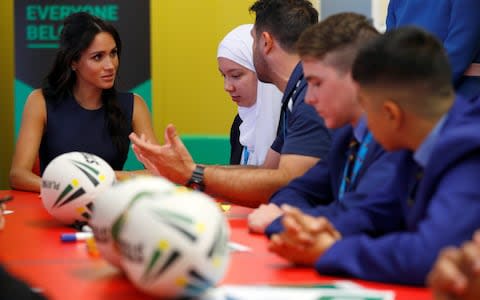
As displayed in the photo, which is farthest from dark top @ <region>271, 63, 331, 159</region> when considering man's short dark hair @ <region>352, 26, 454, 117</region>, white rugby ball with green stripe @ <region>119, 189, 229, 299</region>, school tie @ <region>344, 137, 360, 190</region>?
white rugby ball with green stripe @ <region>119, 189, 229, 299</region>

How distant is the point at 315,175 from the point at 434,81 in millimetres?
866

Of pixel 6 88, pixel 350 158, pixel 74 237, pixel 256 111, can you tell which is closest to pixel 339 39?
pixel 350 158

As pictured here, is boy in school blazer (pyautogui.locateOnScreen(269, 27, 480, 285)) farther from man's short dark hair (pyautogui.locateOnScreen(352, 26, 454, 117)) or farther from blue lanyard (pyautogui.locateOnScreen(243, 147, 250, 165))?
blue lanyard (pyautogui.locateOnScreen(243, 147, 250, 165))

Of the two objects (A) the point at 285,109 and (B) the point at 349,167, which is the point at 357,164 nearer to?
(B) the point at 349,167

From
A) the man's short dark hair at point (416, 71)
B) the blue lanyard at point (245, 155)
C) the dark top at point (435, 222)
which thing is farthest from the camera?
the blue lanyard at point (245, 155)

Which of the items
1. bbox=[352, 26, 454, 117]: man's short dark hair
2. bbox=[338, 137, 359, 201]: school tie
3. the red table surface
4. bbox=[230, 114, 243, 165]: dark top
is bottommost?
bbox=[230, 114, 243, 165]: dark top

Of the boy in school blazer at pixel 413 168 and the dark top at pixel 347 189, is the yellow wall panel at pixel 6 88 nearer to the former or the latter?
the dark top at pixel 347 189

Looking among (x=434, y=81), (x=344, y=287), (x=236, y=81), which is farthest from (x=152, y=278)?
(x=236, y=81)

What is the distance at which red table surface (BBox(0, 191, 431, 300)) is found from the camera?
5.16 feet

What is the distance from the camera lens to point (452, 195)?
61.7 inches

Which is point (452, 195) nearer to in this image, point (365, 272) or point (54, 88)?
point (365, 272)

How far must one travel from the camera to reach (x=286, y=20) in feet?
10.4

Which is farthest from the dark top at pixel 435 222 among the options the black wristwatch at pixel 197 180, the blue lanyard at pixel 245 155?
the blue lanyard at pixel 245 155

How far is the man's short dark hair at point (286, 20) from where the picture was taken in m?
3.17
